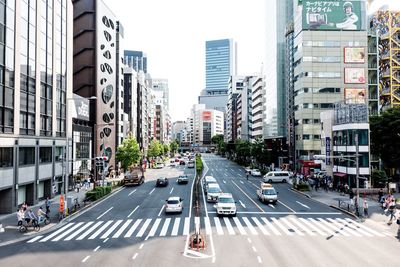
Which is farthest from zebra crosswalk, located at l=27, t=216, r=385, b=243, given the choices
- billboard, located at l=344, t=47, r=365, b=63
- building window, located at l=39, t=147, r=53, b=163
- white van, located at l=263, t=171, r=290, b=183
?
billboard, located at l=344, t=47, r=365, b=63

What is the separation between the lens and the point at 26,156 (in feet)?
131

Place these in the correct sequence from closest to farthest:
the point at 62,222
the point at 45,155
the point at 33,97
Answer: the point at 62,222 → the point at 33,97 → the point at 45,155

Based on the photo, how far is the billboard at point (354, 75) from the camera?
281ft

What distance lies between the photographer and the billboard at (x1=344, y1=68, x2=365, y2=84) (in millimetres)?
85500

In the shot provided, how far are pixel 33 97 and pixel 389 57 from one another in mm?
81382

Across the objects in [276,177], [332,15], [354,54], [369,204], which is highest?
[332,15]

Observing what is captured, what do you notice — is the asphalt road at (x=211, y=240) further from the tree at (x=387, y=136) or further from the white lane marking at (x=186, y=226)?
the tree at (x=387, y=136)

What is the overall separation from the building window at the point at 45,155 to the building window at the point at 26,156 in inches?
90.6

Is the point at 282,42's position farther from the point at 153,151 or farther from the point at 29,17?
the point at 29,17

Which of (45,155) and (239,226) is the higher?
(45,155)

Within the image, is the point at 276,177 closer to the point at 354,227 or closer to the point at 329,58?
the point at 329,58

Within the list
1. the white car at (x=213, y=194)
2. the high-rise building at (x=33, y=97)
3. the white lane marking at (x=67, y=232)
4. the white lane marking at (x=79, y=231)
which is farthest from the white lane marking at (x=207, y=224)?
the high-rise building at (x=33, y=97)

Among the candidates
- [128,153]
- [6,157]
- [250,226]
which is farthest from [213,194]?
[128,153]

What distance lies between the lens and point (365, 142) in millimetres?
51500
